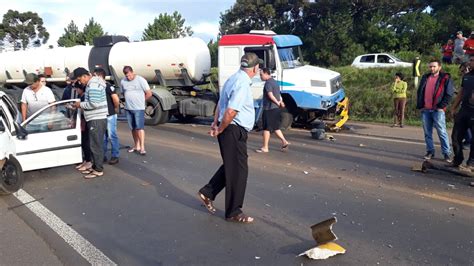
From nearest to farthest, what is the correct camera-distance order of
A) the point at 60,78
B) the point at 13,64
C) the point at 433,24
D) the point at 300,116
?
the point at 300,116, the point at 60,78, the point at 13,64, the point at 433,24

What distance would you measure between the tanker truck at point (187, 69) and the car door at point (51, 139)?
560cm

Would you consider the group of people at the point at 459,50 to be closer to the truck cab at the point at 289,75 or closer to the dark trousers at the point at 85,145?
the truck cab at the point at 289,75

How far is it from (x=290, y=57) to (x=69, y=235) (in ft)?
29.3

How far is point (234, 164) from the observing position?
16.0 ft

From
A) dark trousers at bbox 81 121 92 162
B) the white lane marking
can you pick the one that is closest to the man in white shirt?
dark trousers at bbox 81 121 92 162

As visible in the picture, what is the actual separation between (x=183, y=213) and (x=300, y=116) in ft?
26.4

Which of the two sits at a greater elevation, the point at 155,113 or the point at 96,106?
the point at 96,106

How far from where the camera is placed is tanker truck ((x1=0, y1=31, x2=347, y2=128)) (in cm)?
1188

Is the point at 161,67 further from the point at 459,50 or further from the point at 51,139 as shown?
the point at 459,50

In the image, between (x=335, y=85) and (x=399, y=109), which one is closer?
(x=335, y=85)

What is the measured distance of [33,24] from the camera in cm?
7381

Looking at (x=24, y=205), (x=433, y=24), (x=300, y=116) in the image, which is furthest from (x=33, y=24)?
(x=24, y=205)

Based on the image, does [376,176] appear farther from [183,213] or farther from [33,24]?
[33,24]

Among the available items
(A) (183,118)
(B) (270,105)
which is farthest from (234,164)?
(A) (183,118)
